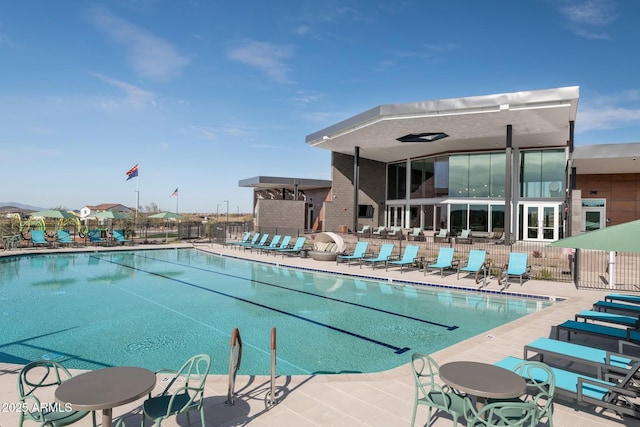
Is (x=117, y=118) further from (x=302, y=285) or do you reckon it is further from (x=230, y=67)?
(x=302, y=285)

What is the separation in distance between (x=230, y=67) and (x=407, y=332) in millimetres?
13901

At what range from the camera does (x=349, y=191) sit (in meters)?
26.4

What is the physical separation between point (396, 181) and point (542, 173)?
9.82 m

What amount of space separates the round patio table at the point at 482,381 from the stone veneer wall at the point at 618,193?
24039mm

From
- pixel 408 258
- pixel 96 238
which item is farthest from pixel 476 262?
pixel 96 238

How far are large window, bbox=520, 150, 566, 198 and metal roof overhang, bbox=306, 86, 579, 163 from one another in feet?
1.94

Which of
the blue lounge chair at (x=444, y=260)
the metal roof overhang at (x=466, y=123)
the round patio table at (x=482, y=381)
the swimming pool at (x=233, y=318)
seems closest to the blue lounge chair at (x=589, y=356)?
the round patio table at (x=482, y=381)

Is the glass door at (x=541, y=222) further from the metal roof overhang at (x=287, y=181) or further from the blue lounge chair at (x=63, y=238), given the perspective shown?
the blue lounge chair at (x=63, y=238)

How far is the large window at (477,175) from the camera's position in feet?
69.5

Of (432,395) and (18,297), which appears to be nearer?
(432,395)

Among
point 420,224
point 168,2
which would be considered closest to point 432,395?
point 168,2

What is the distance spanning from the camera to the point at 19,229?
70.8 ft

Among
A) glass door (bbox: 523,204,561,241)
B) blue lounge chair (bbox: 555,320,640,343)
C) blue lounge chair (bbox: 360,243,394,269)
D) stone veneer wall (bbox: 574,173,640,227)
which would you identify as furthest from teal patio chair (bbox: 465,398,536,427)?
stone veneer wall (bbox: 574,173,640,227)

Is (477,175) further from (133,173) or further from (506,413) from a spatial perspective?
(133,173)
